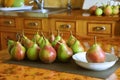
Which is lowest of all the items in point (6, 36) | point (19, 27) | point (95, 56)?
point (6, 36)

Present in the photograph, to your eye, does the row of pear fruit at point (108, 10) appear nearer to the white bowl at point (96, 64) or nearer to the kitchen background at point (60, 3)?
the kitchen background at point (60, 3)

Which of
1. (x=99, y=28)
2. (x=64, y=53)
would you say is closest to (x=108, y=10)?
(x=99, y=28)

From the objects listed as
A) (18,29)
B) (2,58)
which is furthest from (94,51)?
(18,29)

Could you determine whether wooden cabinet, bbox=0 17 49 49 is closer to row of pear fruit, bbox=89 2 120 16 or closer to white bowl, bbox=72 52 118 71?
row of pear fruit, bbox=89 2 120 16

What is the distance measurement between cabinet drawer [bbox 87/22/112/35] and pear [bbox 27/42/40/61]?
5.08ft

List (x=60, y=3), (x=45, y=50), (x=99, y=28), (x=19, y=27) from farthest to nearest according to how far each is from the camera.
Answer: (x=60, y=3) < (x=19, y=27) < (x=99, y=28) < (x=45, y=50)

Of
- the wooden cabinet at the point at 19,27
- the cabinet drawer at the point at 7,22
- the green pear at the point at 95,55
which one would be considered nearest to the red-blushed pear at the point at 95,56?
the green pear at the point at 95,55

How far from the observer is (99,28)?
2707 millimetres

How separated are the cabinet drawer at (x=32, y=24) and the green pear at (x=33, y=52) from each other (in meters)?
1.79

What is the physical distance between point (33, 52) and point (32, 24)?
186 cm

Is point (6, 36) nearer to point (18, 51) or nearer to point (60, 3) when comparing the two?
point (60, 3)

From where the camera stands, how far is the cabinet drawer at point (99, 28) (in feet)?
8.75

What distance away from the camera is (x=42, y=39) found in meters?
1.34

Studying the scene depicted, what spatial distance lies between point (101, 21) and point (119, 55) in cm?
140
